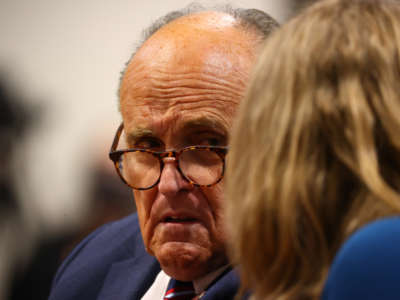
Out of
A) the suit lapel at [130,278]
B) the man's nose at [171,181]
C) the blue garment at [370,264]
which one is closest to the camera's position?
the blue garment at [370,264]

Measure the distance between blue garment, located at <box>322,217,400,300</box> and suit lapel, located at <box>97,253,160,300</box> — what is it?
1.05 metres

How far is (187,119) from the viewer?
1.49 metres

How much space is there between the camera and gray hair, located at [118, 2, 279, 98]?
1.63 meters

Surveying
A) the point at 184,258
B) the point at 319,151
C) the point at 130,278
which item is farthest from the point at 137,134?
the point at 319,151

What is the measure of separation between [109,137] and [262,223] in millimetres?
2147

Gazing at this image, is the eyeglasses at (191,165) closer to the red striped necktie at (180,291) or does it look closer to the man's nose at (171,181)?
the man's nose at (171,181)

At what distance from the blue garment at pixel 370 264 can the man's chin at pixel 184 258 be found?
706 mm

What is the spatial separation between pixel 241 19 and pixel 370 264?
3.42 ft

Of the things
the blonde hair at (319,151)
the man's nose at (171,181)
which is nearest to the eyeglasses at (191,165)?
the man's nose at (171,181)

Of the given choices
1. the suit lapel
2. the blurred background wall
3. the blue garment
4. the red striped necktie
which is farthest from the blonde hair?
the blurred background wall

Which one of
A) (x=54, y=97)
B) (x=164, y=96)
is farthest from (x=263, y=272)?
(x=54, y=97)

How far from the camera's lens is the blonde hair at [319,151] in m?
0.84

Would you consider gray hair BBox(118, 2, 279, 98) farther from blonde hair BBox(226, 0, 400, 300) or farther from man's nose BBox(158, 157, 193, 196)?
blonde hair BBox(226, 0, 400, 300)

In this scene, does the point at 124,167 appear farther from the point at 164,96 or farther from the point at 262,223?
the point at 262,223
